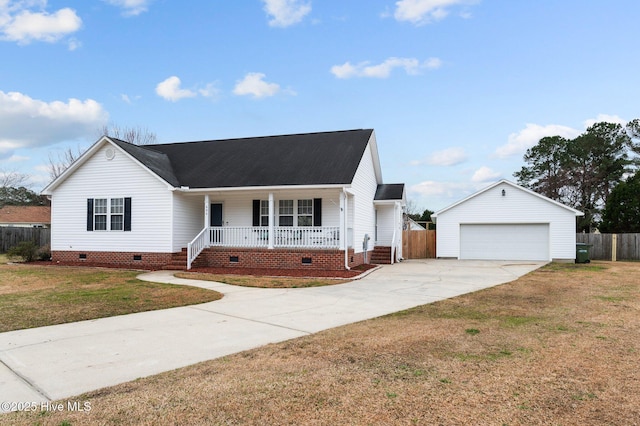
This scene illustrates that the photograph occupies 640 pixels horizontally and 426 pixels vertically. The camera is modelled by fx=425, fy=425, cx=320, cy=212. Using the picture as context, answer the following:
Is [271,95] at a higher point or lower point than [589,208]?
higher

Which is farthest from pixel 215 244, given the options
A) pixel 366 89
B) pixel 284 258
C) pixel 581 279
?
pixel 581 279

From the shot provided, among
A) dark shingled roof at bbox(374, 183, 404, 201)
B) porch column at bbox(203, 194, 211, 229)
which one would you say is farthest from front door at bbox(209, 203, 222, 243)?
dark shingled roof at bbox(374, 183, 404, 201)

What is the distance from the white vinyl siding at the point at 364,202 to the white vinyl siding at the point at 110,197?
7851mm

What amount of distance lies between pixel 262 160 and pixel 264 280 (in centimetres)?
772

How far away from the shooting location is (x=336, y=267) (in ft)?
53.6

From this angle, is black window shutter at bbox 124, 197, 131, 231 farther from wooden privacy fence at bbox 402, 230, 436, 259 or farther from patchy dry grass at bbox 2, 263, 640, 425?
wooden privacy fence at bbox 402, 230, 436, 259

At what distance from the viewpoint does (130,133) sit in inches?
1469

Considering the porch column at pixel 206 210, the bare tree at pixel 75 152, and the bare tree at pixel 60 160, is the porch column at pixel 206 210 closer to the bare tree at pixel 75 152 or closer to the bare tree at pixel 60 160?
the bare tree at pixel 75 152

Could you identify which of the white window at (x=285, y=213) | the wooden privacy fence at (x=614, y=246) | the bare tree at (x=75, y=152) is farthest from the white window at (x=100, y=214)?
the wooden privacy fence at (x=614, y=246)

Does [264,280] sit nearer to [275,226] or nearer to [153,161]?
[275,226]

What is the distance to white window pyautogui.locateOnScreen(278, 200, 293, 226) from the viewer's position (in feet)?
61.3

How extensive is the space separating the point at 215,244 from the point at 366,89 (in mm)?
9785

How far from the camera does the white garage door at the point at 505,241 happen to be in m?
23.2

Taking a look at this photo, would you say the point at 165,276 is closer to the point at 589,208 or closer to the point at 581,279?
the point at 581,279
